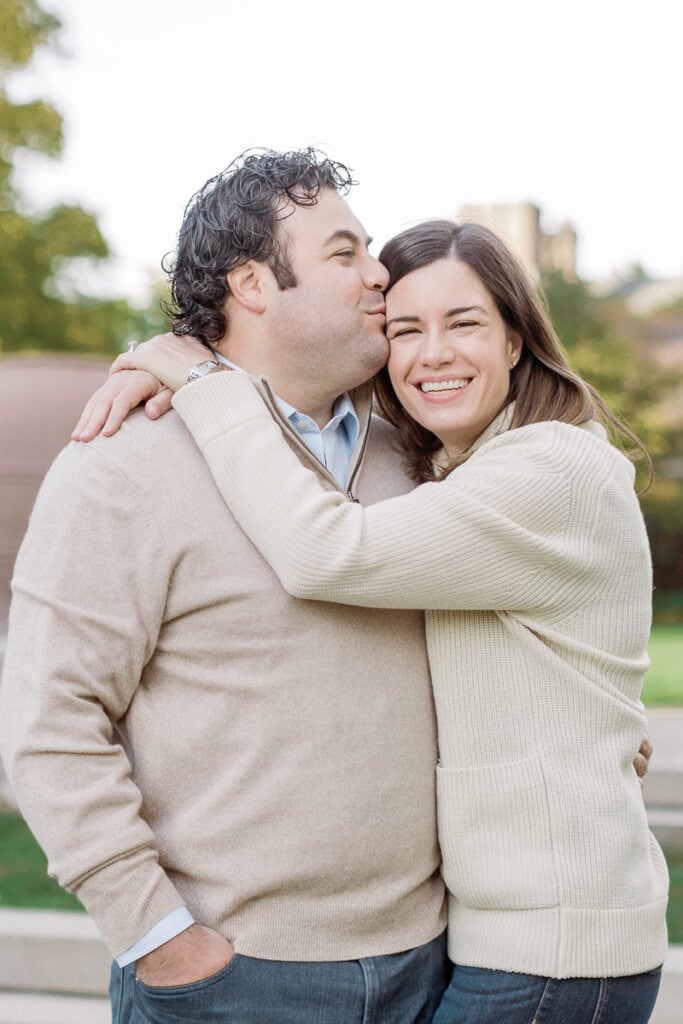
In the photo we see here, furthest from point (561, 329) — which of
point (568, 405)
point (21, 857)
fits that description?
point (568, 405)

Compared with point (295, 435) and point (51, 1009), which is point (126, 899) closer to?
point (295, 435)

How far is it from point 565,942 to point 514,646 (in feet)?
1.71

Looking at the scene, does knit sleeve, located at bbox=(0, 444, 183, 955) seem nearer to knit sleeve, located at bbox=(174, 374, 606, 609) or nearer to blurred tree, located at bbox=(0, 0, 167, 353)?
knit sleeve, located at bbox=(174, 374, 606, 609)

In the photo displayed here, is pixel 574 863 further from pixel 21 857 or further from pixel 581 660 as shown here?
pixel 21 857

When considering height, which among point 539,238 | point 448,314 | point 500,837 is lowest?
point 539,238

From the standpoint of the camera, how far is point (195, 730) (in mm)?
1980

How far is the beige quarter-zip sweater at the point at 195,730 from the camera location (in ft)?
6.27

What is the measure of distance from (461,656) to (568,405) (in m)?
0.61

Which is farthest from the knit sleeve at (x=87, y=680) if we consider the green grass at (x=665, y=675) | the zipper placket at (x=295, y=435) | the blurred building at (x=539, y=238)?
the blurred building at (x=539, y=238)

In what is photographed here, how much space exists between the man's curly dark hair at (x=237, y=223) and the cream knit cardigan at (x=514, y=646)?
349 mm

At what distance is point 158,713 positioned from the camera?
2021 millimetres

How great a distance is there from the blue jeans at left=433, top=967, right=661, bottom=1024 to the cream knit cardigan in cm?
3

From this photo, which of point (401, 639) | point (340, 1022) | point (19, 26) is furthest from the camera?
point (19, 26)

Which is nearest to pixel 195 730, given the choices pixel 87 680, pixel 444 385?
pixel 87 680
